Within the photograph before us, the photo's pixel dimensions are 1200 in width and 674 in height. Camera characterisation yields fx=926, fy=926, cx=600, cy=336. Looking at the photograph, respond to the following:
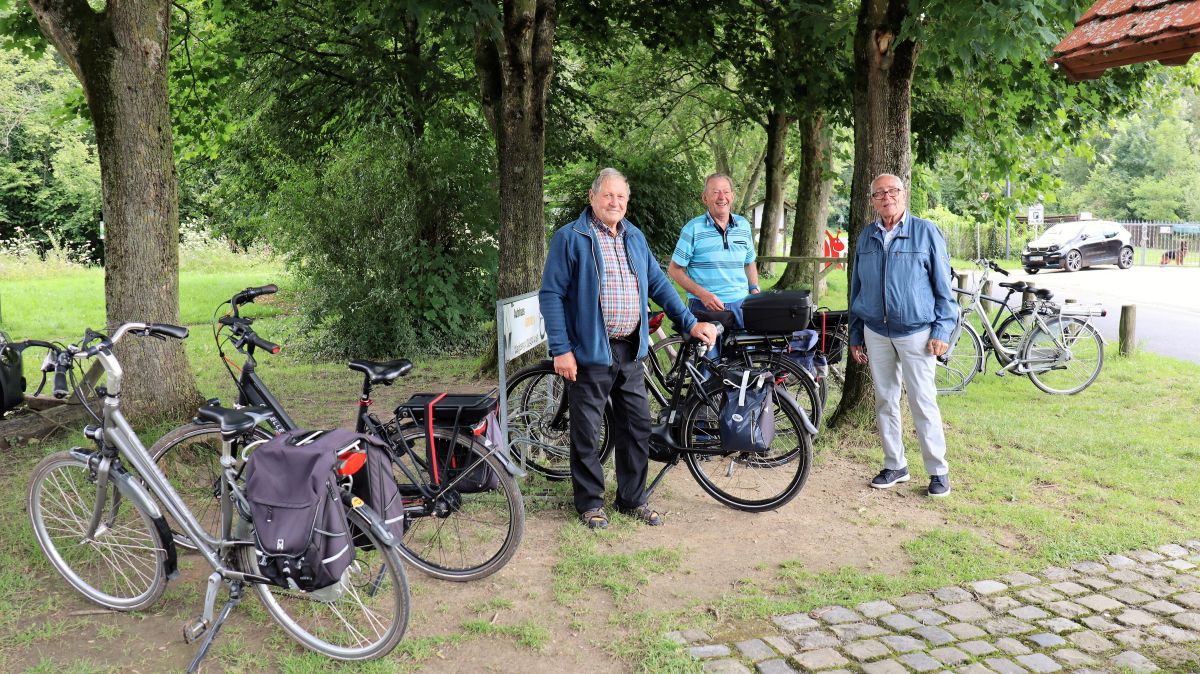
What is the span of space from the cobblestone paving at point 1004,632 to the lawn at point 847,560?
15cm

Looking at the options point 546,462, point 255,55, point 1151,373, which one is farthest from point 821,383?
point 255,55

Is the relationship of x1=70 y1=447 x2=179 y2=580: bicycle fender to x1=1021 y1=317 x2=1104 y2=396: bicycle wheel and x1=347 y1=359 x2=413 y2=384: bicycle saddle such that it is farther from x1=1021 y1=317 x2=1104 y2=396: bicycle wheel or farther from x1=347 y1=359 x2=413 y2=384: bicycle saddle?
x1=1021 y1=317 x2=1104 y2=396: bicycle wheel

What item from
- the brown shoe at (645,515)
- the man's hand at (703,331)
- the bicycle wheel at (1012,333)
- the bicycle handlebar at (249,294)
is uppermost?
the bicycle handlebar at (249,294)

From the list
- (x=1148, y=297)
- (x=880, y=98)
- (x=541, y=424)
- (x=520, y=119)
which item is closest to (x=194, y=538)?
(x=541, y=424)

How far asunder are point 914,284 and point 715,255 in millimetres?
1589

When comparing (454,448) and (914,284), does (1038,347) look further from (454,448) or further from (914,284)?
(454,448)

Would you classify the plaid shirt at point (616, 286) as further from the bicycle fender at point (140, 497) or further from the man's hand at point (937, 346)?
the bicycle fender at point (140, 497)

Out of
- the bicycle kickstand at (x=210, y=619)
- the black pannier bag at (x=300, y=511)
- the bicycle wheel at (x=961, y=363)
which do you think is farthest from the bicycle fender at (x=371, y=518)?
the bicycle wheel at (x=961, y=363)

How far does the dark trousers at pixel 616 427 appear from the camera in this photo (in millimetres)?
5246

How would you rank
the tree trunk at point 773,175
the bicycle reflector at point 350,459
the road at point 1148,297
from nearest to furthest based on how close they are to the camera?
the bicycle reflector at point 350,459 → the road at point 1148,297 → the tree trunk at point 773,175

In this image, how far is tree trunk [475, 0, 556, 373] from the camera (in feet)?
28.9

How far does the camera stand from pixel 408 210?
1248 cm

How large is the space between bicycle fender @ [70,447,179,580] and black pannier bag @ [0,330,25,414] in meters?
4.05

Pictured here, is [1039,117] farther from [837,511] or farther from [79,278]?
[79,278]
